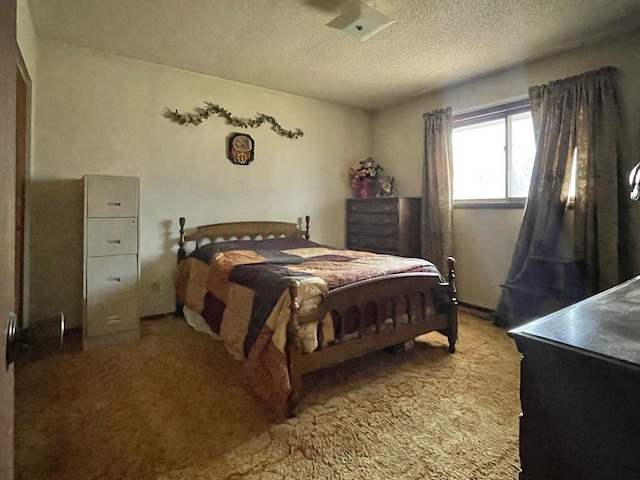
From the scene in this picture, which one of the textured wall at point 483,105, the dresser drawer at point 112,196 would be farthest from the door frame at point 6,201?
the textured wall at point 483,105

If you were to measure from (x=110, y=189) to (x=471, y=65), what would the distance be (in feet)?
11.0

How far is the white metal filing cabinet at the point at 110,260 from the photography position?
8.82ft

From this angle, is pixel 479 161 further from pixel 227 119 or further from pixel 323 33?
pixel 227 119

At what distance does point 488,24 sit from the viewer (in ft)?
8.52

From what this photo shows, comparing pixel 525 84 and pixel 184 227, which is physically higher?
pixel 525 84

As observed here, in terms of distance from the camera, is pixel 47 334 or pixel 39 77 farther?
pixel 39 77

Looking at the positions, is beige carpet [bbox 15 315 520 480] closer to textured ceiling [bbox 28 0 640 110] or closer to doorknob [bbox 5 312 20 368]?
doorknob [bbox 5 312 20 368]

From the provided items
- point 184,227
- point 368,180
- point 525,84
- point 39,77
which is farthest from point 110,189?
point 525,84

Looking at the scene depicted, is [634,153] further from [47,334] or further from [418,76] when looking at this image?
[47,334]

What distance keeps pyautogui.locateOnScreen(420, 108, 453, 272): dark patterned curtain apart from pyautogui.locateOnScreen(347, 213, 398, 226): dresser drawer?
36 centimetres

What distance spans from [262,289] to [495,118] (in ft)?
9.87

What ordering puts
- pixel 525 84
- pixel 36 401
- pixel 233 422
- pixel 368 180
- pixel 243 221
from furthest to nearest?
pixel 368 180 < pixel 243 221 < pixel 525 84 < pixel 36 401 < pixel 233 422

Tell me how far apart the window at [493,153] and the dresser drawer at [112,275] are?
3.32 m

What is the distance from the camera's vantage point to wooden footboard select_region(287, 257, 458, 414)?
1853 millimetres
